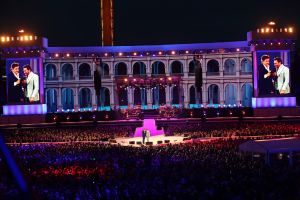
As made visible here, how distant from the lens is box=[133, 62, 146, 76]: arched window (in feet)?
228

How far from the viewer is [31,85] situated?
58.2 m

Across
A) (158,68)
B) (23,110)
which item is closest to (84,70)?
(158,68)

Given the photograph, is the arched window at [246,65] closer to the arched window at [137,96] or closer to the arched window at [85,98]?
the arched window at [137,96]

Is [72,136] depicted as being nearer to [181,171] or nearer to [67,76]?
[181,171]

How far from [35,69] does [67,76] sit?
8.35 m

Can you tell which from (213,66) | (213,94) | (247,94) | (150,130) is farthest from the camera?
(213,66)

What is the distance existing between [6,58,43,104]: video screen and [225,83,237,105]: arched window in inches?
928

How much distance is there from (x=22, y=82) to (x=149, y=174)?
40777mm

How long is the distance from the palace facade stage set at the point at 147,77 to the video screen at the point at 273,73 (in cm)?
23

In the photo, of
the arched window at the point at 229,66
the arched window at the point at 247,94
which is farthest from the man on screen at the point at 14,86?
the arched window at the point at 247,94

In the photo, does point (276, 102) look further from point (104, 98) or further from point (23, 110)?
point (23, 110)

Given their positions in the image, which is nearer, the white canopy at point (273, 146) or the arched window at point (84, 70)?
the white canopy at point (273, 146)

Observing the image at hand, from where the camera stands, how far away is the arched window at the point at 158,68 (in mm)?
69375

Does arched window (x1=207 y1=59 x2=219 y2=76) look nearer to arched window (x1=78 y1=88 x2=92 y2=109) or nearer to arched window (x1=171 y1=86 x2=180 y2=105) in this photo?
arched window (x1=171 y1=86 x2=180 y2=105)
